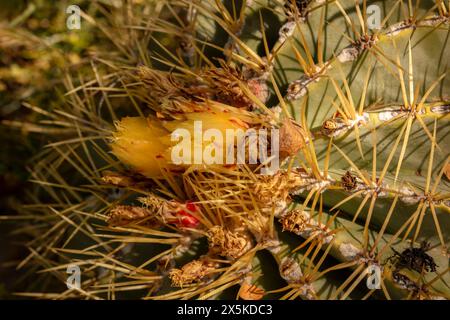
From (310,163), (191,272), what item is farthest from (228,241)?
(310,163)

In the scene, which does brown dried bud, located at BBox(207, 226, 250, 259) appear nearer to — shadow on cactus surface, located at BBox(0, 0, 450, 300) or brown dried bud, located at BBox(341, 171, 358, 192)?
shadow on cactus surface, located at BBox(0, 0, 450, 300)

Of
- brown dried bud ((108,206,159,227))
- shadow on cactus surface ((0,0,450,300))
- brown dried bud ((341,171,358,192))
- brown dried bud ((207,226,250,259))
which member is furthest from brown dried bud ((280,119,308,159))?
brown dried bud ((108,206,159,227))

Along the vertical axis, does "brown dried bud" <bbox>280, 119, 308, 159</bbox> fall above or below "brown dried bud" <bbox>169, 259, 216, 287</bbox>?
above

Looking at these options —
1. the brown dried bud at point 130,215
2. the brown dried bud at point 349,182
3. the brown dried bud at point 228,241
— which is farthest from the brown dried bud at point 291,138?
the brown dried bud at point 130,215

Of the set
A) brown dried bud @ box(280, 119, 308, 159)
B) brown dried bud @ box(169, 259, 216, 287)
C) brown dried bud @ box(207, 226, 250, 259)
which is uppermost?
brown dried bud @ box(280, 119, 308, 159)

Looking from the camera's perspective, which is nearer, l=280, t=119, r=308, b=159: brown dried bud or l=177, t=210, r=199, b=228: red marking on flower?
l=280, t=119, r=308, b=159: brown dried bud

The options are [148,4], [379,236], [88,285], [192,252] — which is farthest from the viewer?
[148,4]

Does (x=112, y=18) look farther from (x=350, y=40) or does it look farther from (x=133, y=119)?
(x=350, y=40)

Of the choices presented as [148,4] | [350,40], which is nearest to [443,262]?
[350,40]
